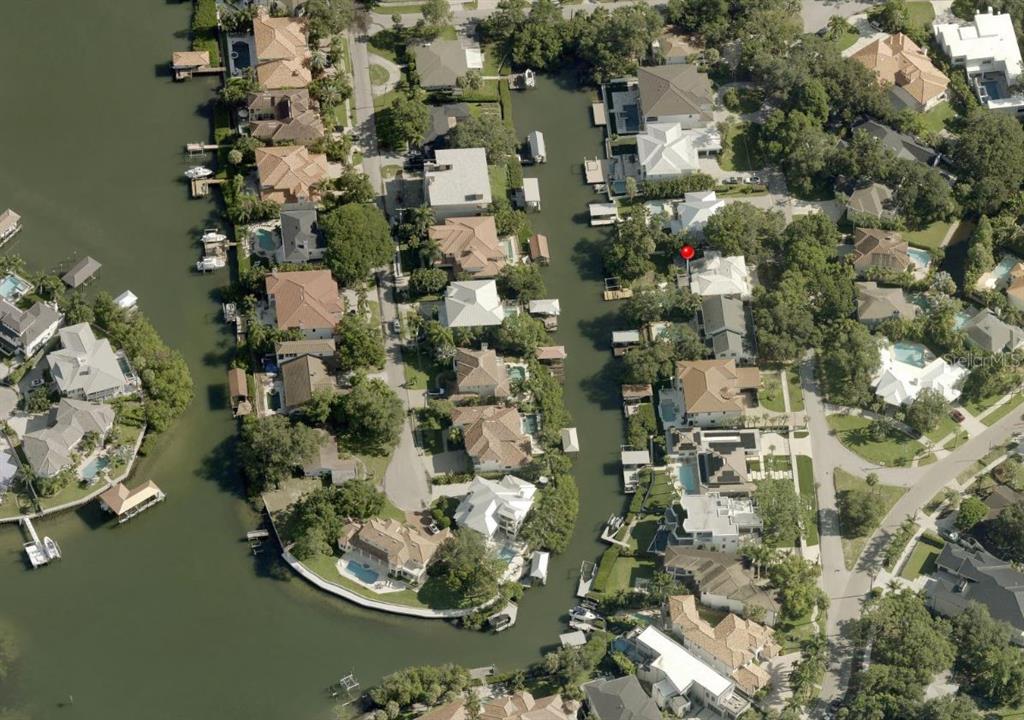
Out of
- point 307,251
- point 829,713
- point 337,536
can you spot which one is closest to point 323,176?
point 307,251

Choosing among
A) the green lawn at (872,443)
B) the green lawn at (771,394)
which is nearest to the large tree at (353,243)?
the green lawn at (771,394)

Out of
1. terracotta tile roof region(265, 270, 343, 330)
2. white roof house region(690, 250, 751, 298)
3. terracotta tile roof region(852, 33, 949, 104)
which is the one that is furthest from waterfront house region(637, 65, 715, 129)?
terracotta tile roof region(265, 270, 343, 330)

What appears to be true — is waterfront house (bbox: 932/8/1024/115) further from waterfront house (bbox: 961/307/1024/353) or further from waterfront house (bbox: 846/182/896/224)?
waterfront house (bbox: 961/307/1024/353)

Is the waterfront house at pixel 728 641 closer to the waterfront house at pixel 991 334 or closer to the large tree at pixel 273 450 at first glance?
the large tree at pixel 273 450

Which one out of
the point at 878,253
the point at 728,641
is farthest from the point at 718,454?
the point at 878,253

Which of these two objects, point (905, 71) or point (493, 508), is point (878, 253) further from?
point (493, 508)

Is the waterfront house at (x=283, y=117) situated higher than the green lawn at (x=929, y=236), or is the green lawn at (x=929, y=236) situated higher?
the waterfront house at (x=283, y=117)
